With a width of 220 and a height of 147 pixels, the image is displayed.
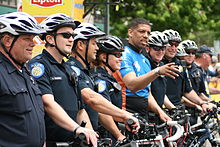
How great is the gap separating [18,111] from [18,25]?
79 cm

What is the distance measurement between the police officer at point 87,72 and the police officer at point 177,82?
3.26 metres

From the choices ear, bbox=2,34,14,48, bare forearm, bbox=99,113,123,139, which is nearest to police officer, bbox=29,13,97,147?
ear, bbox=2,34,14,48

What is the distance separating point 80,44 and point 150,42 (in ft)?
7.78

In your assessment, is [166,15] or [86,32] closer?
[86,32]

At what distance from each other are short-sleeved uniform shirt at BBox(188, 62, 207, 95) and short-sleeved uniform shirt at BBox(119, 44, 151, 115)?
9.73ft

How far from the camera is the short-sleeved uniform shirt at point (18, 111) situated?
445 centimetres

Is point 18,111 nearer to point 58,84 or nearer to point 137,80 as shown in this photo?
point 58,84

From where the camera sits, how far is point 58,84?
523 cm

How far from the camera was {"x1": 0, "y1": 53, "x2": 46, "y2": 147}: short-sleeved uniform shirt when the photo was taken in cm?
445

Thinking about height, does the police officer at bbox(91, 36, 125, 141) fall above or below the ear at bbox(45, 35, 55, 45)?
below

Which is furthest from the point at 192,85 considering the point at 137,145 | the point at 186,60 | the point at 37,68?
the point at 37,68

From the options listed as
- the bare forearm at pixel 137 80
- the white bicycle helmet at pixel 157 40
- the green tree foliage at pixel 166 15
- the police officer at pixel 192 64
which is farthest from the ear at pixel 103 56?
the green tree foliage at pixel 166 15

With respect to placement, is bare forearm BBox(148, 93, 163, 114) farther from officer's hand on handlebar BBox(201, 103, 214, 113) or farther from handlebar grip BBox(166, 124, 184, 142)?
officer's hand on handlebar BBox(201, 103, 214, 113)

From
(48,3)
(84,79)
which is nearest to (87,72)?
(84,79)
